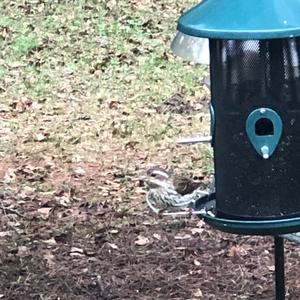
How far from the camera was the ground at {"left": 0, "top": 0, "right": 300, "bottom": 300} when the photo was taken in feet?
14.9

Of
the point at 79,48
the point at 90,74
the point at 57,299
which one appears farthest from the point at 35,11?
the point at 57,299

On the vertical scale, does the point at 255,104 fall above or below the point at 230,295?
above

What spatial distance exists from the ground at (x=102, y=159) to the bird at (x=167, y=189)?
15 centimetres

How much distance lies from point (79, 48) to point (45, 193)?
3.68 meters

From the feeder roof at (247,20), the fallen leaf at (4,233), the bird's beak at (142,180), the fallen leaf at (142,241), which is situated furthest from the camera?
the bird's beak at (142,180)

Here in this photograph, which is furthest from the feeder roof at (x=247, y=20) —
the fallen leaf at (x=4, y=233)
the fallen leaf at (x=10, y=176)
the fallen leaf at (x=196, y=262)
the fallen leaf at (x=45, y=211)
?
the fallen leaf at (x=10, y=176)

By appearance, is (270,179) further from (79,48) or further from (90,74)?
(79,48)

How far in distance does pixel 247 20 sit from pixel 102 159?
4102 millimetres

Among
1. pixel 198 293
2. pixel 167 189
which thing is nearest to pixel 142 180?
pixel 167 189

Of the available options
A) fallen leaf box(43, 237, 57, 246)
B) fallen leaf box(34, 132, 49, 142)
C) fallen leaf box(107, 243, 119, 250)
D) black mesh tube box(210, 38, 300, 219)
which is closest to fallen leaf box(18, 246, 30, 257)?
fallen leaf box(43, 237, 57, 246)

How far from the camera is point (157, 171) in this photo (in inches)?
231

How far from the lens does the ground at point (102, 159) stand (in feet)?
14.9

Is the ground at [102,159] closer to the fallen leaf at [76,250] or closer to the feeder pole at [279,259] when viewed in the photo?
the fallen leaf at [76,250]

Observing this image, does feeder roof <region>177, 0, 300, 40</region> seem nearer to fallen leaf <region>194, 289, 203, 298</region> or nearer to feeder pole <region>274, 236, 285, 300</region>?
feeder pole <region>274, 236, 285, 300</region>
